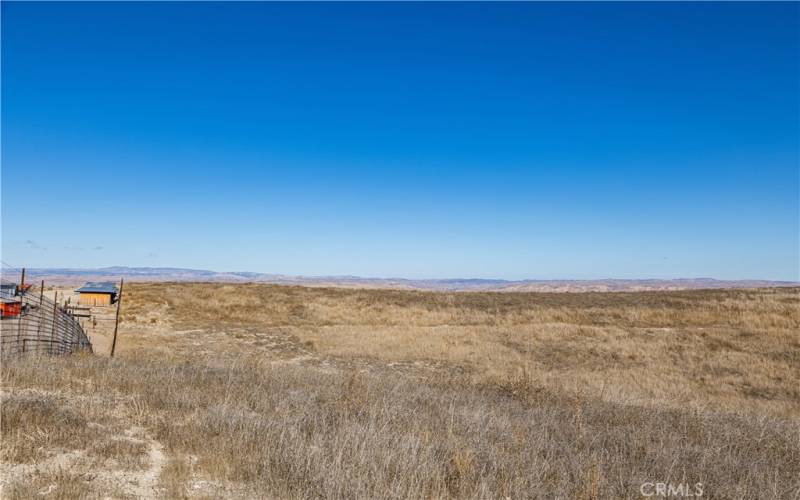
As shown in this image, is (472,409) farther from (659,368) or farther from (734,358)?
(734,358)

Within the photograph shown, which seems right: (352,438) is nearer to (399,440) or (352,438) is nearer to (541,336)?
(399,440)

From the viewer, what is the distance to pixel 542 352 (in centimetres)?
2547

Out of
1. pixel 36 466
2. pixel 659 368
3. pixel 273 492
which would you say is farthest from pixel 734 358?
pixel 36 466

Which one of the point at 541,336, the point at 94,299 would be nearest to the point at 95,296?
the point at 94,299
